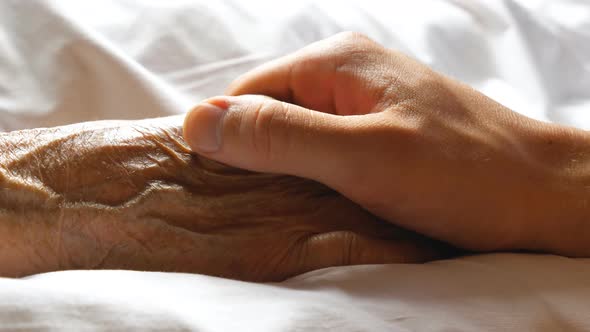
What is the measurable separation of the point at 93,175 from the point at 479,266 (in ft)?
1.99

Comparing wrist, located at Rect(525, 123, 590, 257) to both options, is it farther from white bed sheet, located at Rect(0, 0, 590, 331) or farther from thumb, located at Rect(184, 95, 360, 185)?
thumb, located at Rect(184, 95, 360, 185)

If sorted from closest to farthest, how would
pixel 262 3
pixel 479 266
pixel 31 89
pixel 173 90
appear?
pixel 479 266
pixel 31 89
pixel 173 90
pixel 262 3

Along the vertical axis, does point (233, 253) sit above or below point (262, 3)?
below

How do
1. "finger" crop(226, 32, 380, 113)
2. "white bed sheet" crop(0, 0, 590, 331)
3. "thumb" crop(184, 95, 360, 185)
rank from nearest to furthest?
1. "white bed sheet" crop(0, 0, 590, 331)
2. "thumb" crop(184, 95, 360, 185)
3. "finger" crop(226, 32, 380, 113)

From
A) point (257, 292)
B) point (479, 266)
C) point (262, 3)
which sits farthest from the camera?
point (262, 3)

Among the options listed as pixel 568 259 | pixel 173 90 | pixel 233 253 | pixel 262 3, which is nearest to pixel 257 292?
pixel 233 253

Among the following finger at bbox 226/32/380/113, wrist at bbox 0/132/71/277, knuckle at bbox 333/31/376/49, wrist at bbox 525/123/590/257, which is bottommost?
wrist at bbox 0/132/71/277

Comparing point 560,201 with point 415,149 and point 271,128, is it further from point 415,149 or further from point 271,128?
point 271,128

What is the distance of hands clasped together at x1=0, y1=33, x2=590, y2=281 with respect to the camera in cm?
98

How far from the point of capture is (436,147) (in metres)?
1.02

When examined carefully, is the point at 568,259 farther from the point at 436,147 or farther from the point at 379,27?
the point at 379,27

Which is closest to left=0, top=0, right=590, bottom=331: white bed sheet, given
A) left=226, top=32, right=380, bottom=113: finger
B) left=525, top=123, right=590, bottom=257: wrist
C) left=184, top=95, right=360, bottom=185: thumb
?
left=525, top=123, right=590, bottom=257: wrist

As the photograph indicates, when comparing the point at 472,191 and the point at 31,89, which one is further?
the point at 31,89

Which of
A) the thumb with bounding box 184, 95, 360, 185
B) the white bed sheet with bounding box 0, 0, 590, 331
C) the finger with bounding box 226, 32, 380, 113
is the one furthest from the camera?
the finger with bounding box 226, 32, 380, 113
